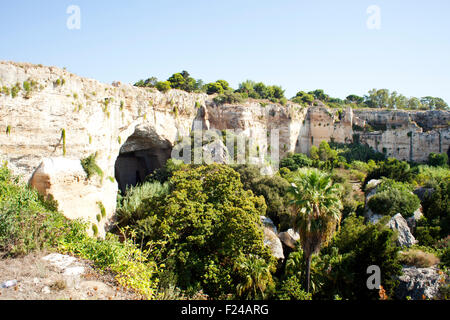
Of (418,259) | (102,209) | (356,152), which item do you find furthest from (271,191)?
(356,152)

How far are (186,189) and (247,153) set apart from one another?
1155 cm

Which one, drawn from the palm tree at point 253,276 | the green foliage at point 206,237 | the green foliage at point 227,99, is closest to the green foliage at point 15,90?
the green foliage at point 206,237

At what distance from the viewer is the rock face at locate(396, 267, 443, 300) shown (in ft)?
39.9

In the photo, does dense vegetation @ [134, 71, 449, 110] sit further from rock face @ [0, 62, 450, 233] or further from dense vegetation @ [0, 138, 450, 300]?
dense vegetation @ [0, 138, 450, 300]

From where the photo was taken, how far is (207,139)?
78.7 feet

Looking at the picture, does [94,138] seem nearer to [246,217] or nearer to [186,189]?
[186,189]

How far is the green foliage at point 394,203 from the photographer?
63.2ft

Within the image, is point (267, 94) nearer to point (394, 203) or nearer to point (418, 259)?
point (394, 203)

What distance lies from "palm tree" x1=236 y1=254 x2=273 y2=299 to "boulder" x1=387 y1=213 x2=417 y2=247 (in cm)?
948

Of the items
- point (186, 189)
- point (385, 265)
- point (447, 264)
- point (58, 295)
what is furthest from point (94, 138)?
point (447, 264)

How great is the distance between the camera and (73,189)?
14023mm

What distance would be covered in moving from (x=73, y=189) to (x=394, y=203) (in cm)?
1948

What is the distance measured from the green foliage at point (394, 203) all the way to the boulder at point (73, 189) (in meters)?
17.4

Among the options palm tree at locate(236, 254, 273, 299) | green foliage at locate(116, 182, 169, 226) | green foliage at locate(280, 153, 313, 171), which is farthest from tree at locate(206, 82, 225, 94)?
palm tree at locate(236, 254, 273, 299)
